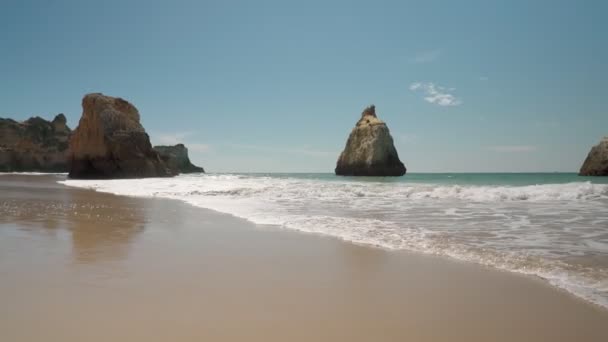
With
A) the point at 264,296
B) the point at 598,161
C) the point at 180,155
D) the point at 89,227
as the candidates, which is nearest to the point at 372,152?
the point at 598,161

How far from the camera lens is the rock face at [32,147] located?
211 ft

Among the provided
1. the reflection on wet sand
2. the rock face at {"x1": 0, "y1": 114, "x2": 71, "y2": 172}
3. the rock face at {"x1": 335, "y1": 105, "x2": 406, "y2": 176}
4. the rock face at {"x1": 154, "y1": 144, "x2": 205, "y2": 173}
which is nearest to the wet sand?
the reflection on wet sand

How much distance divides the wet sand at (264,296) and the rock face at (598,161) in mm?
44742

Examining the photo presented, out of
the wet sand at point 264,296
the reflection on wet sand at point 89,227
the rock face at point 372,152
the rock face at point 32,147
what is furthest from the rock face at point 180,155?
the wet sand at point 264,296

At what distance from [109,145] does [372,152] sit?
3300cm

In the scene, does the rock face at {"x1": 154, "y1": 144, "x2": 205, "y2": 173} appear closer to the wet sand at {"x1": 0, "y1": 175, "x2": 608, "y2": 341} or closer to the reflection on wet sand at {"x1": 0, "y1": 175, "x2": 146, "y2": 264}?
the reflection on wet sand at {"x1": 0, "y1": 175, "x2": 146, "y2": 264}

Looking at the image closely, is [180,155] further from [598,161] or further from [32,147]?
[598,161]

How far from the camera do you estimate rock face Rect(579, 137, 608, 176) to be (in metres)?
37.9

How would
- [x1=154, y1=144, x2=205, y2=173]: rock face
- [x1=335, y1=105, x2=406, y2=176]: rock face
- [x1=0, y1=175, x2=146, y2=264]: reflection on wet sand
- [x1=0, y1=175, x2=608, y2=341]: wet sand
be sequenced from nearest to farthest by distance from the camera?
1. [x1=0, y1=175, x2=608, y2=341]: wet sand
2. [x1=0, y1=175, x2=146, y2=264]: reflection on wet sand
3. [x1=335, y1=105, x2=406, y2=176]: rock face
4. [x1=154, y1=144, x2=205, y2=173]: rock face

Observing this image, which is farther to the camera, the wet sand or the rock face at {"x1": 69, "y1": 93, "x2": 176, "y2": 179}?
the rock face at {"x1": 69, "y1": 93, "x2": 176, "y2": 179}

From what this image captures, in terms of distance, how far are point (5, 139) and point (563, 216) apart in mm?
81509

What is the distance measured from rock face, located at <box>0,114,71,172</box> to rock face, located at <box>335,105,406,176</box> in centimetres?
5301

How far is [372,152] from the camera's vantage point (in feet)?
173

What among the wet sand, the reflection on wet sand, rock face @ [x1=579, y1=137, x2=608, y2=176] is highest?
rock face @ [x1=579, y1=137, x2=608, y2=176]
